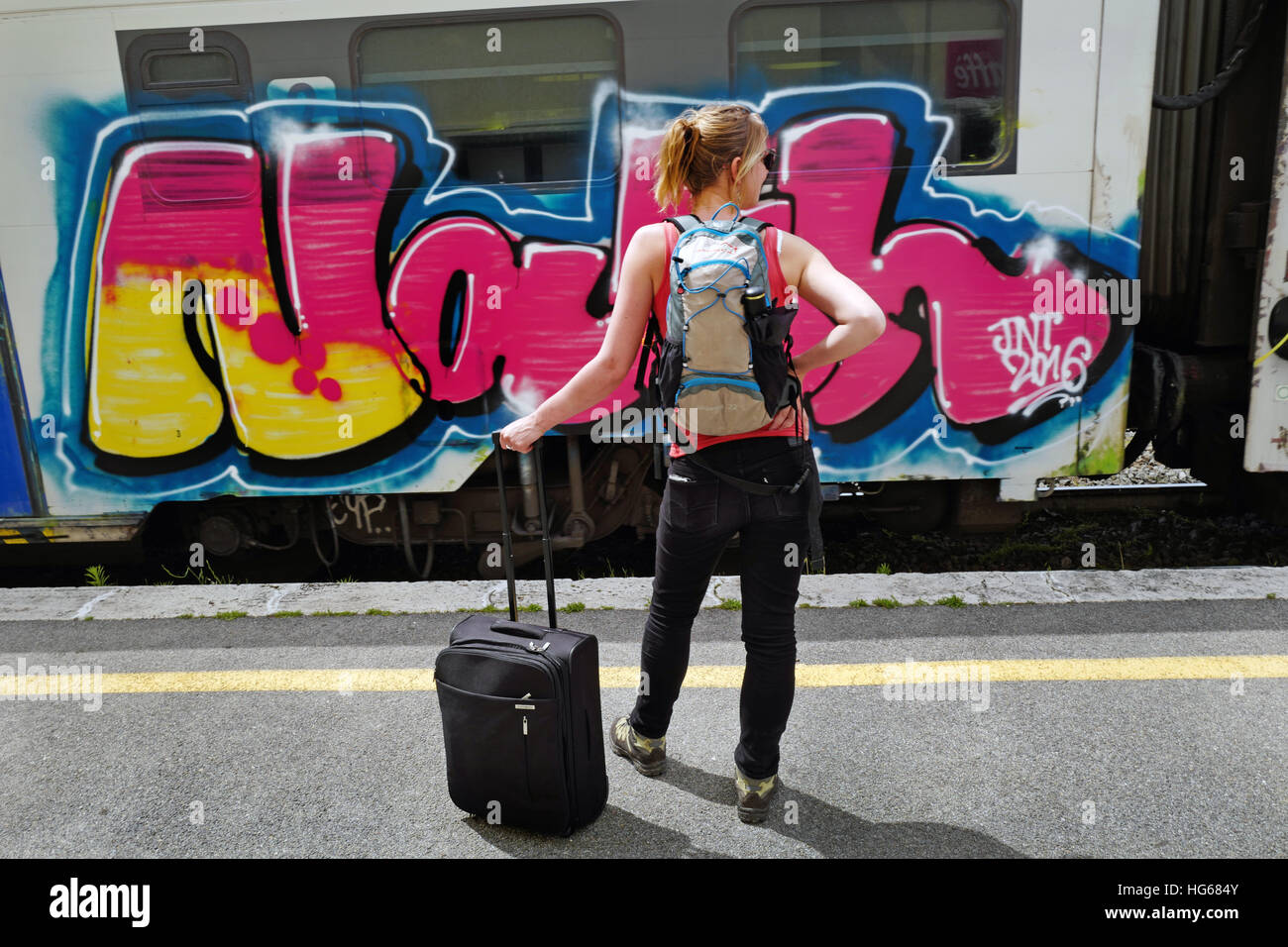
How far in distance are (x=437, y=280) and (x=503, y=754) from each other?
2507 mm

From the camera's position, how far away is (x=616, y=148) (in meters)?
4.26

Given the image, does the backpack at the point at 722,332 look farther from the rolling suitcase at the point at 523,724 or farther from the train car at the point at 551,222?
the train car at the point at 551,222

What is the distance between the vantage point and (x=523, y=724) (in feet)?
8.41

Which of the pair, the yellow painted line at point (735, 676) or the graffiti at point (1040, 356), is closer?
the yellow painted line at point (735, 676)

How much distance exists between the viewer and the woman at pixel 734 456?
2.36 meters

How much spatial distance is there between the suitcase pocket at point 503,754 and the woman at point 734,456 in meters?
0.41

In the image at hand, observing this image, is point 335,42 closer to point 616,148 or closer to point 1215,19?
point 616,148
